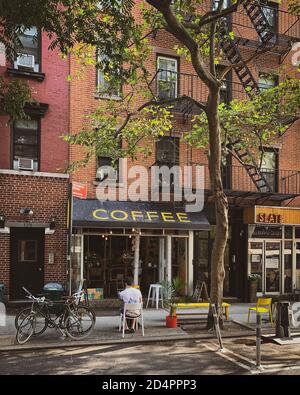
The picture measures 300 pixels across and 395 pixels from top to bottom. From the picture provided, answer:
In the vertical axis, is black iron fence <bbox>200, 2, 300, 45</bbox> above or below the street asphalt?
above

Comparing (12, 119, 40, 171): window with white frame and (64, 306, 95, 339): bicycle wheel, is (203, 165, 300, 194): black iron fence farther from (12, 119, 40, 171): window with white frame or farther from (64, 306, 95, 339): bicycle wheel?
(64, 306, 95, 339): bicycle wheel

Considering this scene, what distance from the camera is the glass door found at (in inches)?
672

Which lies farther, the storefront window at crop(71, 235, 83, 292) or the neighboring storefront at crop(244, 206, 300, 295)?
the neighboring storefront at crop(244, 206, 300, 295)

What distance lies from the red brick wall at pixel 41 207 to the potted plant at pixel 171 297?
3396 millimetres

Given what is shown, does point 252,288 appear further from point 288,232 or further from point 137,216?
point 137,216

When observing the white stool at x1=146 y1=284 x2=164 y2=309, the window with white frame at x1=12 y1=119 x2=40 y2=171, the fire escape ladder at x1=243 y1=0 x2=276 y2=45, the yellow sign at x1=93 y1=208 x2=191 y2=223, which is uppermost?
the fire escape ladder at x1=243 y1=0 x2=276 y2=45

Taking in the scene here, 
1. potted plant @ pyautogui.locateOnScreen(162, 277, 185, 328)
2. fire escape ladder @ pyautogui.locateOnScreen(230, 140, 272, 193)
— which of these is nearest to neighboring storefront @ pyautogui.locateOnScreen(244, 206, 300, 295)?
fire escape ladder @ pyautogui.locateOnScreen(230, 140, 272, 193)

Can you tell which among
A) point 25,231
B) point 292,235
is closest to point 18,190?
point 25,231

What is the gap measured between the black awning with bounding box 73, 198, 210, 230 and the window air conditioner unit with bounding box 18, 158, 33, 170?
1796 mm

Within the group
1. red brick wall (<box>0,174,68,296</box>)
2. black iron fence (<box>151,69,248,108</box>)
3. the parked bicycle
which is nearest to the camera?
the parked bicycle

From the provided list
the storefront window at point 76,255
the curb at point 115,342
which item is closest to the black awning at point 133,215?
the storefront window at point 76,255

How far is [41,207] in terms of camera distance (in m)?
13.9

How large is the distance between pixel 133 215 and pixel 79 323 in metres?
5.05
